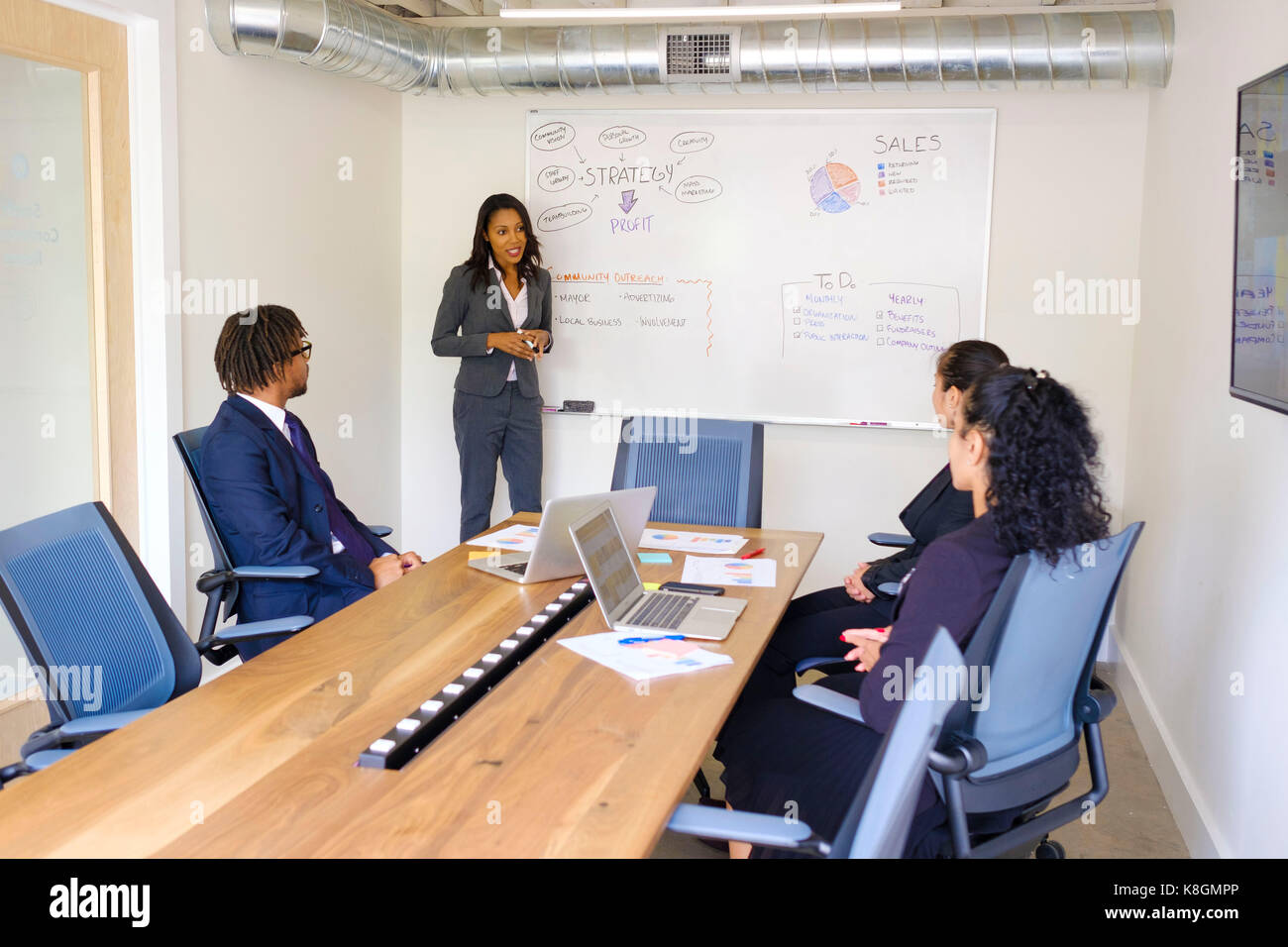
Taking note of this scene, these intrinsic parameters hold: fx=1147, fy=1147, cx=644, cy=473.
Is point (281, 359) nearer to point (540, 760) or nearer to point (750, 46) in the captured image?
point (540, 760)

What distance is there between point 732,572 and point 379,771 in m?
1.55

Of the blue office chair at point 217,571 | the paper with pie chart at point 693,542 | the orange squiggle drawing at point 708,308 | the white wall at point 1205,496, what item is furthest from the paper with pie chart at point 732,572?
the orange squiggle drawing at point 708,308

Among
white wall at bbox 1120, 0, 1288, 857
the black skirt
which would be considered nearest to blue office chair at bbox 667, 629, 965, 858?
the black skirt

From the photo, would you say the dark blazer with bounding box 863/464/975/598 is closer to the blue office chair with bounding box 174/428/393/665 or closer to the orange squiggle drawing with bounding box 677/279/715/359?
the blue office chair with bounding box 174/428/393/665

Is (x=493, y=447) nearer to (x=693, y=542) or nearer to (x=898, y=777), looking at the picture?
(x=693, y=542)

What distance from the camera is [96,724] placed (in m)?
2.08

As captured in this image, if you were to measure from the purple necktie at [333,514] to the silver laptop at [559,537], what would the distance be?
454 millimetres

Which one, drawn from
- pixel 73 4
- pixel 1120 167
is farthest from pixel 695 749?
pixel 1120 167

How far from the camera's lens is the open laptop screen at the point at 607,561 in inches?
100.0

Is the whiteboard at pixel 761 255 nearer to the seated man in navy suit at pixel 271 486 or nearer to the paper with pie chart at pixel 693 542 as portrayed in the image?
the paper with pie chart at pixel 693 542

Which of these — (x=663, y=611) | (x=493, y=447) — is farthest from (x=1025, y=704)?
(x=493, y=447)

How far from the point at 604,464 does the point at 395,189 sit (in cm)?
167

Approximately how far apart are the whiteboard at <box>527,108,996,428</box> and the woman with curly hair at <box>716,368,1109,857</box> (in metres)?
2.90

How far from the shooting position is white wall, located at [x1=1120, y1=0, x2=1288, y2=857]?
265 centimetres
